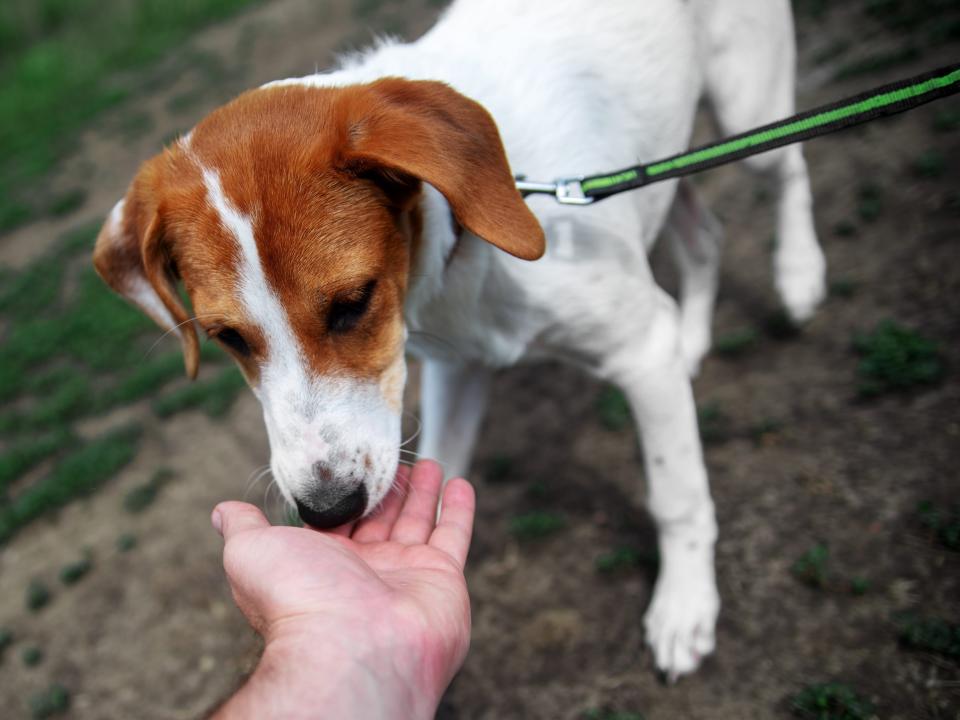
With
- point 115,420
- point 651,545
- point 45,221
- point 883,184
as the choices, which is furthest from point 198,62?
point 651,545

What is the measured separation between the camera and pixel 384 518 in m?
1.91

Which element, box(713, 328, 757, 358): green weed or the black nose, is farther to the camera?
box(713, 328, 757, 358): green weed

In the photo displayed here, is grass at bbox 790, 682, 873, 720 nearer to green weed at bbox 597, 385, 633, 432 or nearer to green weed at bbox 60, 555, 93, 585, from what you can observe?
green weed at bbox 597, 385, 633, 432

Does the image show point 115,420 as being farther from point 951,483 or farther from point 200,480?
point 951,483

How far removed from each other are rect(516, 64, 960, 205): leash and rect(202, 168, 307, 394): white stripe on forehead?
2.29 ft

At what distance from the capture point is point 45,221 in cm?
832

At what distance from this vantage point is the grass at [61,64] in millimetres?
9836

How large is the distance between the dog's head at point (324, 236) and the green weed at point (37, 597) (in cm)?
231

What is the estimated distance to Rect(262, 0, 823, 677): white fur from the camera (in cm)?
214

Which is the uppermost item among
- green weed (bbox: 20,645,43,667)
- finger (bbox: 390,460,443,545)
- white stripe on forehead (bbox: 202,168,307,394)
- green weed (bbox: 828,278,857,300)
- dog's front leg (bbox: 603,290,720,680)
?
white stripe on forehead (bbox: 202,168,307,394)

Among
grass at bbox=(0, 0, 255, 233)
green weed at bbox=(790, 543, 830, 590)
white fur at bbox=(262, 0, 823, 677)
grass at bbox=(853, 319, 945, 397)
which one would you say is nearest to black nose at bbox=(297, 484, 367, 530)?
white fur at bbox=(262, 0, 823, 677)

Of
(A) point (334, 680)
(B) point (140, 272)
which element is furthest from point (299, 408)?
(B) point (140, 272)

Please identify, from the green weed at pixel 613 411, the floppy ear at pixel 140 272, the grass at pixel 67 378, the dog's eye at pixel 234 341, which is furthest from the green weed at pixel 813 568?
the grass at pixel 67 378

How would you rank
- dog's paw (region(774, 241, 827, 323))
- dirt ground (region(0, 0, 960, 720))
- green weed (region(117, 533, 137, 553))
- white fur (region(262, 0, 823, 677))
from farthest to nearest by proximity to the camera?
1. green weed (region(117, 533, 137, 553))
2. dog's paw (region(774, 241, 827, 323))
3. dirt ground (region(0, 0, 960, 720))
4. white fur (region(262, 0, 823, 677))
